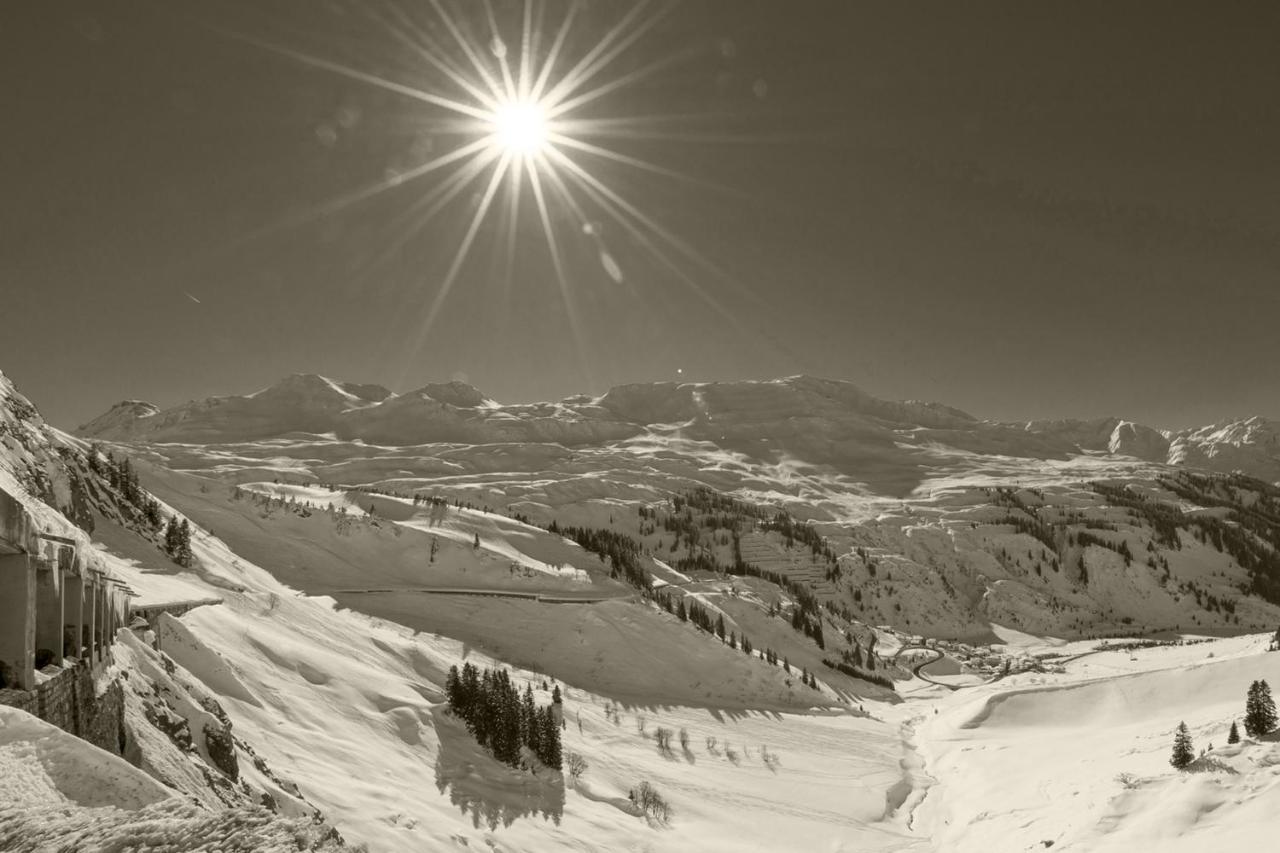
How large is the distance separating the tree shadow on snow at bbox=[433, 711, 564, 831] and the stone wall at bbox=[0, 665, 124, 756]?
2286 cm

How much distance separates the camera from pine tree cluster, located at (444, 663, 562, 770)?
157 ft

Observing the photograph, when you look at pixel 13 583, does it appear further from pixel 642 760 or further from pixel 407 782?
pixel 642 760

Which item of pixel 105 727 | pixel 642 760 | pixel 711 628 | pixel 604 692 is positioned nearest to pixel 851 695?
pixel 711 628

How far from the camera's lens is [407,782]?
120 feet

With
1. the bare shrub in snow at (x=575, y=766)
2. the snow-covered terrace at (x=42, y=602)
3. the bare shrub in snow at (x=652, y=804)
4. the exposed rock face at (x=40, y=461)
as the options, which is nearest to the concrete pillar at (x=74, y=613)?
the snow-covered terrace at (x=42, y=602)

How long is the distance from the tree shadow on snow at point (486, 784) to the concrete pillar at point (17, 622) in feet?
90.9

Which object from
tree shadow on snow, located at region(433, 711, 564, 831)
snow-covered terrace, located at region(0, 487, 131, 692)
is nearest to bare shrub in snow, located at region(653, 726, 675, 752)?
tree shadow on snow, located at region(433, 711, 564, 831)

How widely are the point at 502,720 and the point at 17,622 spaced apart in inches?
1584

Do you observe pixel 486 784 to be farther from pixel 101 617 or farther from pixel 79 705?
pixel 79 705

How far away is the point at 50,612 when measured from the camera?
47.5 feet

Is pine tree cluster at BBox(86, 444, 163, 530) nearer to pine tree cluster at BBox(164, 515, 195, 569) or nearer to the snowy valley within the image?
the snowy valley

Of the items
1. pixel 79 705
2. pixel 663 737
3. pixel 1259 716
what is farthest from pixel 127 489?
pixel 1259 716

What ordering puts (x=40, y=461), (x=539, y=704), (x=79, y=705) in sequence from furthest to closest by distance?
(x=539, y=704)
(x=40, y=461)
(x=79, y=705)

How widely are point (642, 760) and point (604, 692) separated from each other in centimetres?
2066
